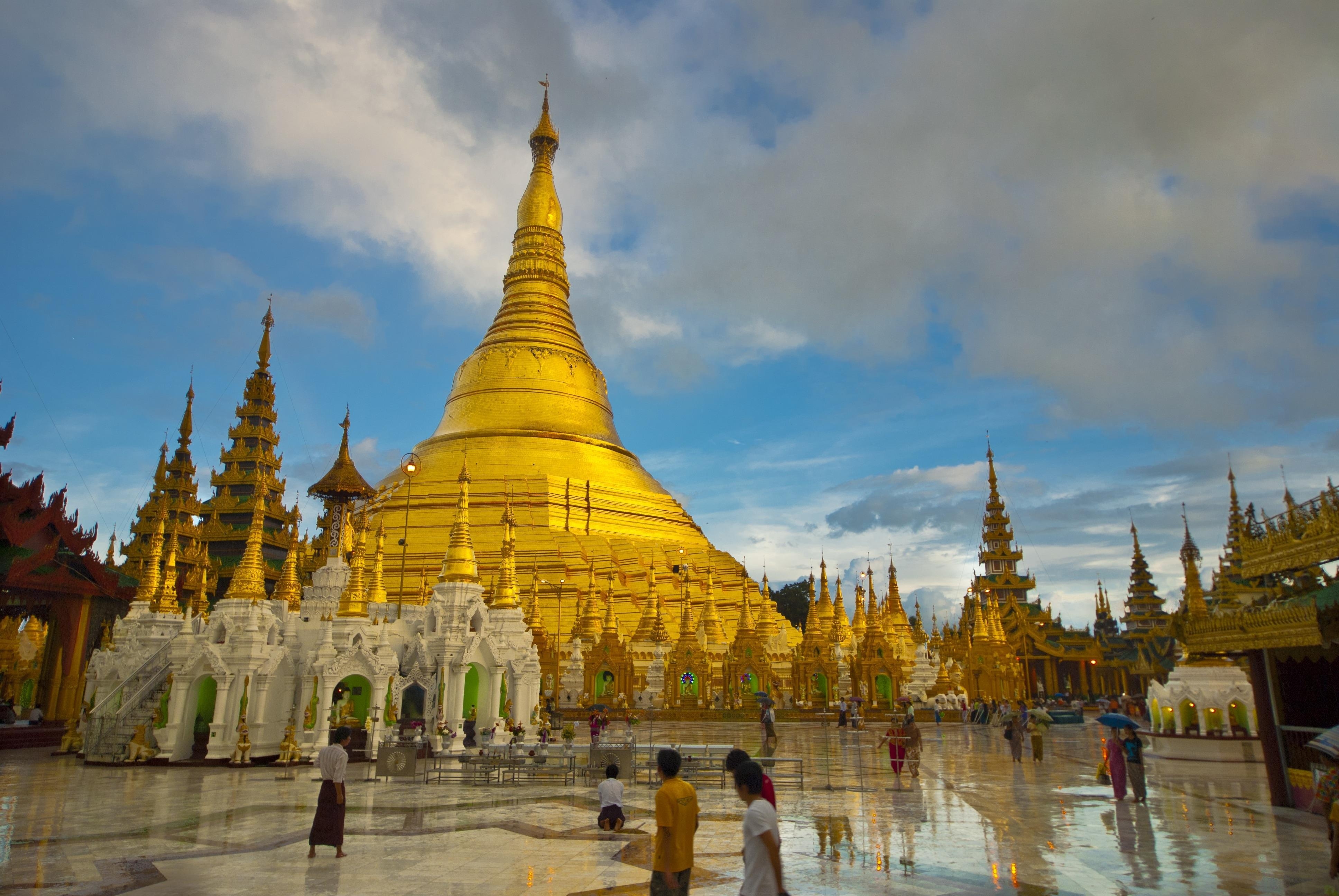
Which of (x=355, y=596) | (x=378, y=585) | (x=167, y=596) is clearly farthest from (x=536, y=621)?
(x=355, y=596)

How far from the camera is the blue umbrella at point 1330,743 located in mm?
7875

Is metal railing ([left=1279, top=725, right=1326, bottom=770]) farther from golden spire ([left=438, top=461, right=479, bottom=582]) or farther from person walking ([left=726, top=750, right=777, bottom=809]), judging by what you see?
golden spire ([left=438, top=461, right=479, bottom=582])

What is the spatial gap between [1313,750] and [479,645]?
1570 centimetres

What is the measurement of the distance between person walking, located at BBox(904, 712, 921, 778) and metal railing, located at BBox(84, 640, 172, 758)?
605 inches

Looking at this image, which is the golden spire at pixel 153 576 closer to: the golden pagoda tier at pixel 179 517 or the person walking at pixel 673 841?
the golden pagoda tier at pixel 179 517

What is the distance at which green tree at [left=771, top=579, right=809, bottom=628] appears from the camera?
69000mm

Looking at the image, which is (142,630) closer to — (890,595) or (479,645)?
(479,645)

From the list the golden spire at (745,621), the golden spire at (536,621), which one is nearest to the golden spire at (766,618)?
the golden spire at (745,621)

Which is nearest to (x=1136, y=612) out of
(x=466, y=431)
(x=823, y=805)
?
(x=466, y=431)

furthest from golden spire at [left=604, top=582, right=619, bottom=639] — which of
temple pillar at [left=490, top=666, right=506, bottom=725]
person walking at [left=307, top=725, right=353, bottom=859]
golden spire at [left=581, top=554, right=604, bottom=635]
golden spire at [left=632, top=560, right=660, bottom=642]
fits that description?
person walking at [left=307, top=725, right=353, bottom=859]

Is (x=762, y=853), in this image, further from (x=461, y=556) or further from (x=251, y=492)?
(x=251, y=492)

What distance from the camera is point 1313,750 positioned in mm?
11414

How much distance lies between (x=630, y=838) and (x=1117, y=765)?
22.5 feet

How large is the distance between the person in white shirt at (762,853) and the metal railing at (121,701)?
1851cm
